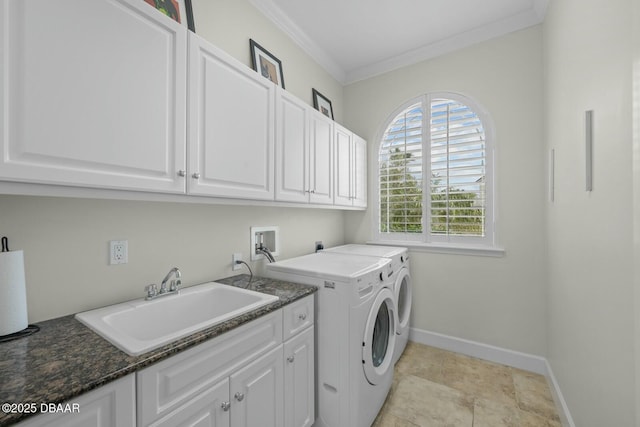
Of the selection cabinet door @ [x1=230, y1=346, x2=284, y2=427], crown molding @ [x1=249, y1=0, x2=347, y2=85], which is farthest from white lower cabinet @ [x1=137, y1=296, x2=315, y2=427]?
crown molding @ [x1=249, y1=0, x2=347, y2=85]

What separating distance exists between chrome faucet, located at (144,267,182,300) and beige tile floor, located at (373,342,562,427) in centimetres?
146

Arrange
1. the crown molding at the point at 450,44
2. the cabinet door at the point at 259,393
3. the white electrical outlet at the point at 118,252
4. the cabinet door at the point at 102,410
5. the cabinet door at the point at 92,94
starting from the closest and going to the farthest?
the cabinet door at the point at 102,410, the cabinet door at the point at 92,94, the cabinet door at the point at 259,393, the white electrical outlet at the point at 118,252, the crown molding at the point at 450,44

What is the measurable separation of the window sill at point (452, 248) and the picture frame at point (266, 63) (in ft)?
6.24

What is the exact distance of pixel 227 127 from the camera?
1375 millimetres

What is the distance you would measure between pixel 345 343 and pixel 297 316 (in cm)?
31

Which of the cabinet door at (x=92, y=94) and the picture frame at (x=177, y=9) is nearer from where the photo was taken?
the cabinet door at (x=92, y=94)

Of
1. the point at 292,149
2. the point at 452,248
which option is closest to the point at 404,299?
the point at 452,248

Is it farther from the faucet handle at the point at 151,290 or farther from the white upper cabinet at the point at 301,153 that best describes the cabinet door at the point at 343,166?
the faucet handle at the point at 151,290

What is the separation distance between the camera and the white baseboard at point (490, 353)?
6.93 ft

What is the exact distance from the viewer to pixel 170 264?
57.1 inches

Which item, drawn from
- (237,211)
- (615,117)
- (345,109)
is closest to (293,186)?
(237,211)

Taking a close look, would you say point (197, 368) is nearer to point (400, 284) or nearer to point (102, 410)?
point (102, 410)

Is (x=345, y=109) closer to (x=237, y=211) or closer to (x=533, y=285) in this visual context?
(x=237, y=211)

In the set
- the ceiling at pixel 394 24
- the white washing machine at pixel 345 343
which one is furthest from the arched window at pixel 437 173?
the white washing machine at pixel 345 343
